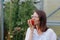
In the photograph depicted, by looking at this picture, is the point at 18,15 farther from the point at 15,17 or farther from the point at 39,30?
the point at 39,30

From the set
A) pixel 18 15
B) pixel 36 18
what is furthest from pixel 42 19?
pixel 18 15

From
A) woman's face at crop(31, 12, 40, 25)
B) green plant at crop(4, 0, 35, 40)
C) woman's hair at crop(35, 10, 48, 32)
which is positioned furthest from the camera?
green plant at crop(4, 0, 35, 40)

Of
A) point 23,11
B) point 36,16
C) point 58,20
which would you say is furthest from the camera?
point 58,20

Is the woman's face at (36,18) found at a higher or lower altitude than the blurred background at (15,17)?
higher

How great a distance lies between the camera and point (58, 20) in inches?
275

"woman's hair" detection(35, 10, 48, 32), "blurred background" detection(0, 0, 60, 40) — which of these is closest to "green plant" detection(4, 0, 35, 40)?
"blurred background" detection(0, 0, 60, 40)

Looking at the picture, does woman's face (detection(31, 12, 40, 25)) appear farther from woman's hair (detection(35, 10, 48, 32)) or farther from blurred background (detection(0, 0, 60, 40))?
blurred background (detection(0, 0, 60, 40))

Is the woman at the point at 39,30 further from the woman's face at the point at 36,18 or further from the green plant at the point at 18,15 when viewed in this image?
the green plant at the point at 18,15

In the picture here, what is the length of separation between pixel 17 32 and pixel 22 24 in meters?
0.23

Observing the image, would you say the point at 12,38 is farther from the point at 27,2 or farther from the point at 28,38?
the point at 28,38

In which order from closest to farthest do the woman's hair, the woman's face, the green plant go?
1. the woman's face
2. the woman's hair
3. the green plant

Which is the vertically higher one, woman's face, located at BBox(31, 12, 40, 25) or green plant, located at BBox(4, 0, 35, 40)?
woman's face, located at BBox(31, 12, 40, 25)

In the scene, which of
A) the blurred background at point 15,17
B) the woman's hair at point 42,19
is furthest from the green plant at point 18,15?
the woman's hair at point 42,19

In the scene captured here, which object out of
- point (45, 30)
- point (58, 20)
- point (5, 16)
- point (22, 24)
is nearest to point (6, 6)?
point (5, 16)
